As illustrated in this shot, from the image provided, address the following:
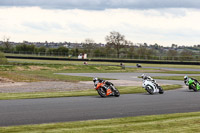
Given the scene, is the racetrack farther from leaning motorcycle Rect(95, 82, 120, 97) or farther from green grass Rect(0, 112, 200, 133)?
green grass Rect(0, 112, 200, 133)

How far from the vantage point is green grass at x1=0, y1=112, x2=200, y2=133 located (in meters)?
11.3

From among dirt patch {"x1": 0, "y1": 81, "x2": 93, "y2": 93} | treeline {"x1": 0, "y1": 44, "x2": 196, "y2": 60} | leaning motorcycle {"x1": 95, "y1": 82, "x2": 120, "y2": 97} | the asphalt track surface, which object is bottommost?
dirt patch {"x1": 0, "y1": 81, "x2": 93, "y2": 93}

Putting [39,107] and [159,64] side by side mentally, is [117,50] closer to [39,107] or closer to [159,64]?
[159,64]

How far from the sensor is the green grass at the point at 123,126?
37.2 ft

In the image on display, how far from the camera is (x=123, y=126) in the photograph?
12.1m

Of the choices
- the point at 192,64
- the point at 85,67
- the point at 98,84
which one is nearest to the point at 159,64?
the point at 192,64

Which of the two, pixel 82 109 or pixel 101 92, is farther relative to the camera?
pixel 101 92

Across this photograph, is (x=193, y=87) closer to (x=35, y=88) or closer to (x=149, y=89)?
(x=149, y=89)

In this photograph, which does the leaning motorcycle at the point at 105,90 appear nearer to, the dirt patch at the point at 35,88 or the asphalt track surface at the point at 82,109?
the asphalt track surface at the point at 82,109

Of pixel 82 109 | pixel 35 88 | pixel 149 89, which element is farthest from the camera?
pixel 35 88

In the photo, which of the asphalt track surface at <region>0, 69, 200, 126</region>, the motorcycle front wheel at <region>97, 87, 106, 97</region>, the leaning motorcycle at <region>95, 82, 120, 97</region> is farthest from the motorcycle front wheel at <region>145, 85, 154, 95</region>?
the motorcycle front wheel at <region>97, 87, 106, 97</region>

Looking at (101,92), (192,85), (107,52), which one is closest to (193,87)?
(192,85)

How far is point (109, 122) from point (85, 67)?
174 ft

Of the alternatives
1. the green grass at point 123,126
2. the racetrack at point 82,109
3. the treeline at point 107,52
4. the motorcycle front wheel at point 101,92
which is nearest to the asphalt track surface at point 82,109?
the racetrack at point 82,109
